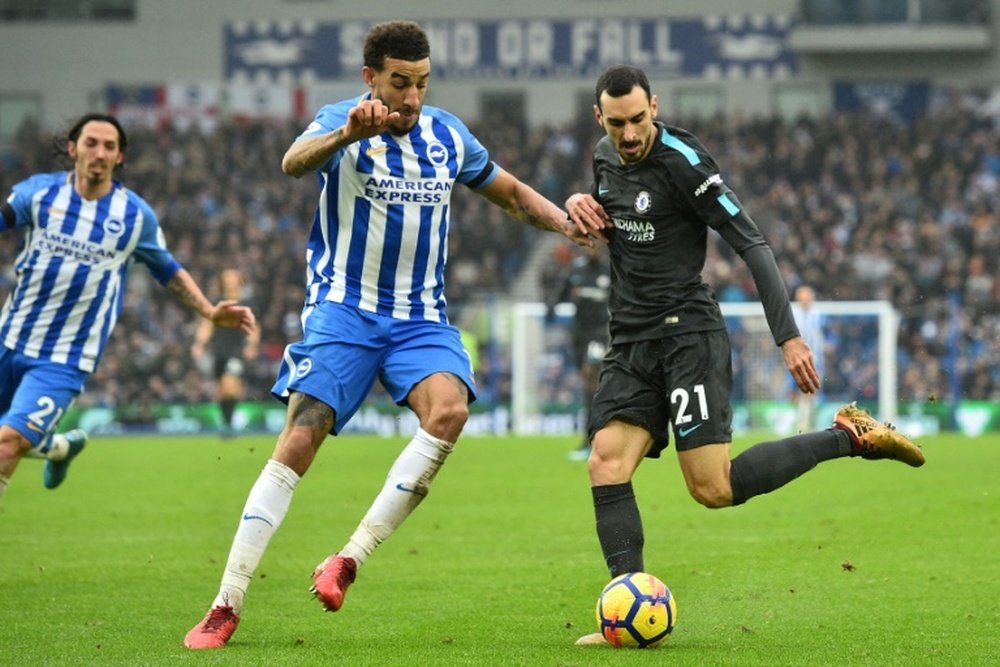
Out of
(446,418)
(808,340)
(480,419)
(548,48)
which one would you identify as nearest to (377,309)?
(446,418)

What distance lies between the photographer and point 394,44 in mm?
6891

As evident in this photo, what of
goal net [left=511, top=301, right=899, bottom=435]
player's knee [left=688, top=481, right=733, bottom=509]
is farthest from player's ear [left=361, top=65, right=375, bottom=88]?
goal net [left=511, top=301, right=899, bottom=435]

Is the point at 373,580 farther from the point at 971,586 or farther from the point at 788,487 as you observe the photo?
the point at 788,487

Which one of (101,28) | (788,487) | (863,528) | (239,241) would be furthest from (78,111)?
(863,528)

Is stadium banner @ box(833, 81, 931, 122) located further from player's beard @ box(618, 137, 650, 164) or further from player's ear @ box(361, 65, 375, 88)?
player's ear @ box(361, 65, 375, 88)

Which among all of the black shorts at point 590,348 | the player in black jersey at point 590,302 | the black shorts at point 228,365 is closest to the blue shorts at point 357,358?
the black shorts at point 590,348

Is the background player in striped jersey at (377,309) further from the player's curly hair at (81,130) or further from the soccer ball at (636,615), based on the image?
the player's curly hair at (81,130)

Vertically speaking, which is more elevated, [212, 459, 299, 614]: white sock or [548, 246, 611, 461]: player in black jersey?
[548, 246, 611, 461]: player in black jersey

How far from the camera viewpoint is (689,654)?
253 inches

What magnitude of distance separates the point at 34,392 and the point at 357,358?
2672mm

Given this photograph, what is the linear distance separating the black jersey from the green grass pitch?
1366 millimetres

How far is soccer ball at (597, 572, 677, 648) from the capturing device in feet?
21.6

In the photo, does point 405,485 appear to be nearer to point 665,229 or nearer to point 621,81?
point 665,229

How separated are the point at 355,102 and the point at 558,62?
120ft
